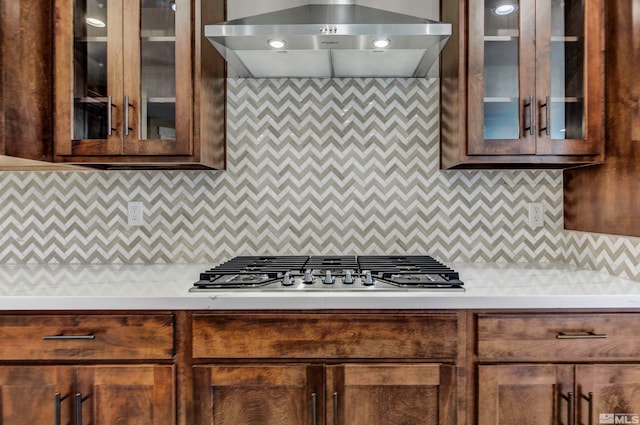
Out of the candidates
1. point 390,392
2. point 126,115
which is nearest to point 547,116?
point 390,392

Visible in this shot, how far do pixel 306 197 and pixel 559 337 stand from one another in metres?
1.15

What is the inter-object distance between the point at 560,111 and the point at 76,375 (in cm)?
191

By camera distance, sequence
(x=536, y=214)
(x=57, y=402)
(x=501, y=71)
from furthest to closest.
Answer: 1. (x=536, y=214)
2. (x=501, y=71)
3. (x=57, y=402)

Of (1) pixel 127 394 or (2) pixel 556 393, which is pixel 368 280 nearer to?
(2) pixel 556 393

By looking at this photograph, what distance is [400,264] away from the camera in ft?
5.29

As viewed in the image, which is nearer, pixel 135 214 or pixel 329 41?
pixel 329 41

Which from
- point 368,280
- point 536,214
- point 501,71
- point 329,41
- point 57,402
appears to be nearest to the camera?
point 57,402

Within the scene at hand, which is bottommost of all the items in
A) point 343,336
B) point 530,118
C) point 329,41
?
point 343,336

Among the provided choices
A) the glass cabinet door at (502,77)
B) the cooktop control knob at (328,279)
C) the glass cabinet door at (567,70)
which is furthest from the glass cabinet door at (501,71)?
the cooktop control knob at (328,279)

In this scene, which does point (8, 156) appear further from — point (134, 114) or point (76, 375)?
point (76, 375)

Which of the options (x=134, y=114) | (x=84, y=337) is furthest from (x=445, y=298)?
(x=134, y=114)

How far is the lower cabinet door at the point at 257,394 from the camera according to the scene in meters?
1.23

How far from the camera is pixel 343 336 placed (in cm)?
122

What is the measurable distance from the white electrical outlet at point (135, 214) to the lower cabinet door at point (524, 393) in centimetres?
157
